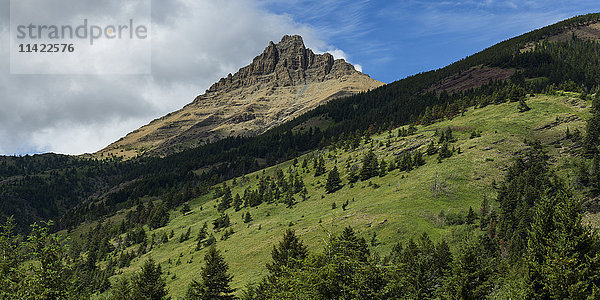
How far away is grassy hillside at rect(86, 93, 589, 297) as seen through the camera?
6494 cm

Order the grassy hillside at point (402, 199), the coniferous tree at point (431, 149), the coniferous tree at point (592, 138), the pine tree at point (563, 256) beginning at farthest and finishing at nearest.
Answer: the coniferous tree at point (431, 149)
the coniferous tree at point (592, 138)
the grassy hillside at point (402, 199)
the pine tree at point (563, 256)

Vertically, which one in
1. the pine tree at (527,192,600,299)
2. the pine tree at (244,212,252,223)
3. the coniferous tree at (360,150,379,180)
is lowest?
the pine tree at (244,212,252,223)

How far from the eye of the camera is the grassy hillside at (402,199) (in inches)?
2557

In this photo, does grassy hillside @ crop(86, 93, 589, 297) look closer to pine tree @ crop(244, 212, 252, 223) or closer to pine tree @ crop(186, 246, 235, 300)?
pine tree @ crop(244, 212, 252, 223)

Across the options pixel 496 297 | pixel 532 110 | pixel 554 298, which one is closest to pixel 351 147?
pixel 532 110

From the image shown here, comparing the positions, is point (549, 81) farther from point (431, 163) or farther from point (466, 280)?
point (466, 280)

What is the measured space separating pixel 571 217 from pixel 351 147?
123 metres

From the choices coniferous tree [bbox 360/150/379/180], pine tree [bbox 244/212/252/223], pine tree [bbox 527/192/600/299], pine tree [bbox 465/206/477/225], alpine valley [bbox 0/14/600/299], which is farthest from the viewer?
coniferous tree [bbox 360/150/379/180]

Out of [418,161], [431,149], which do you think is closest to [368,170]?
[418,161]

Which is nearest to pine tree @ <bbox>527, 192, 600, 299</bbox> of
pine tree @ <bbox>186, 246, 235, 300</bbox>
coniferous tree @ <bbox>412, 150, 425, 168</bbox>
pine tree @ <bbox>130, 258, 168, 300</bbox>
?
pine tree @ <bbox>186, 246, 235, 300</bbox>

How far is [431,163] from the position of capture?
95562 mm

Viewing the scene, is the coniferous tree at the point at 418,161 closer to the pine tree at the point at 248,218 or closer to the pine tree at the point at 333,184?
the pine tree at the point at 333,184

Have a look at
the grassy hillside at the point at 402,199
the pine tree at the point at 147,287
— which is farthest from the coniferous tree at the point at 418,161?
the pine tree at the point at 147,287

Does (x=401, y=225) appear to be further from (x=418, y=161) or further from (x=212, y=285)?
(x=418, y=161)
